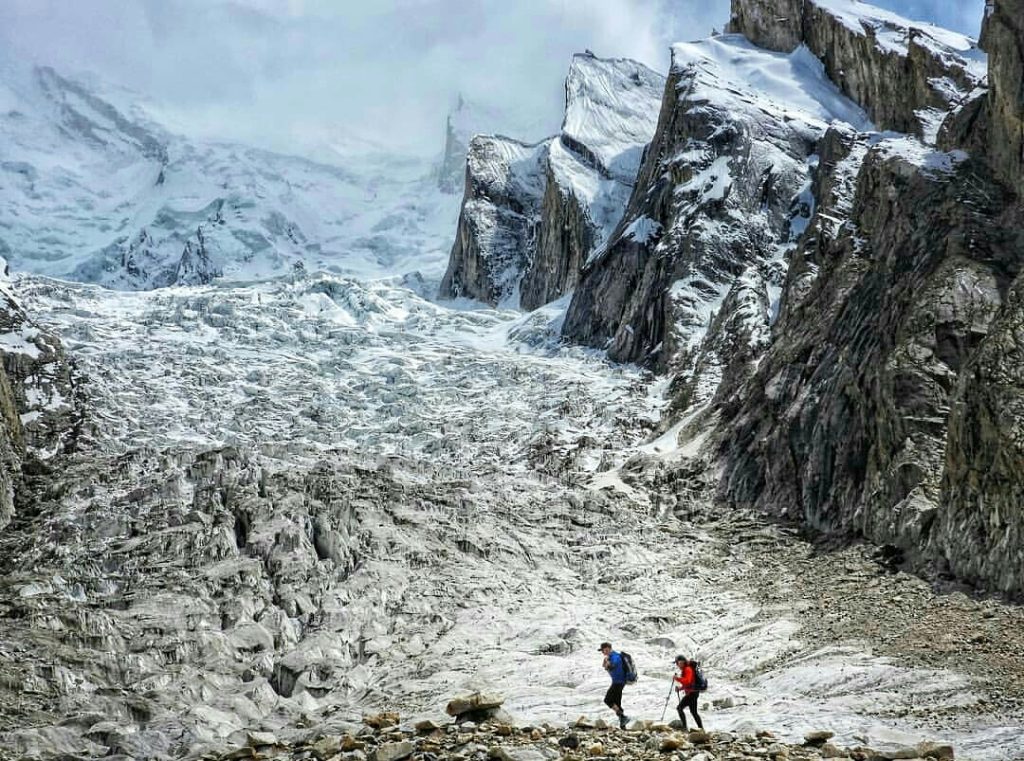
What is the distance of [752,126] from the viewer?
13238cm

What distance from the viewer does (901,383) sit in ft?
214

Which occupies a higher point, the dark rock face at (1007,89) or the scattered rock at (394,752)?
the dark rock face at (1007,89)

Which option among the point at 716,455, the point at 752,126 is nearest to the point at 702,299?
the point at 752,126

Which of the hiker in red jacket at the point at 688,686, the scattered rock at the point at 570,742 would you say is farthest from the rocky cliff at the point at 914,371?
the scattered rock at the point at 570,742

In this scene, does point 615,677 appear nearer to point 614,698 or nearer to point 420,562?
point 614,698

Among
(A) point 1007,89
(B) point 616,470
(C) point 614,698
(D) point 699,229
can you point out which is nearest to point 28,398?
(B) point 616,470

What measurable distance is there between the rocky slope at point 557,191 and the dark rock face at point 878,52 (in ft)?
84.7

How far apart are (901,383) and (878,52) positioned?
76.4 meters

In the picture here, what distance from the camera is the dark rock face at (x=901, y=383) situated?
52.5 m

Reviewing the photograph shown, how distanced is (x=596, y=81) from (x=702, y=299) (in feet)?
276

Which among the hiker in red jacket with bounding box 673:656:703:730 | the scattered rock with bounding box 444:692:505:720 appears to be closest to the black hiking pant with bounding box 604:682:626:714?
A: the hiker in red jacket with bounding box 673:656:703:730

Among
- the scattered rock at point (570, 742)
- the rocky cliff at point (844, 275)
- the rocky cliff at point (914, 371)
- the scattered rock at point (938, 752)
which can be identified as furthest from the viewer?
the rocky cliff at point (844, 275)

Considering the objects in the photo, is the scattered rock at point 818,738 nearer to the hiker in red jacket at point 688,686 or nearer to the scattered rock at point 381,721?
the hiker in red jacket at point 688,686

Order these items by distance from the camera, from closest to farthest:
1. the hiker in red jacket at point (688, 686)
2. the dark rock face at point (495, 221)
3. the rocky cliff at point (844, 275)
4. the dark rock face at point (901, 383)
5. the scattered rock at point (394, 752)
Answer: the scattered rock at point (394, 752) < the hiker in red jacket at point (688, 686) < the dark rock face at point (901, 383) < the rocky cliff at point (844, 275) < the dark rock face at point (495, 221)
